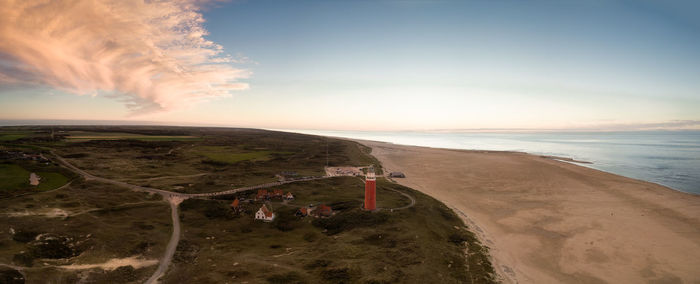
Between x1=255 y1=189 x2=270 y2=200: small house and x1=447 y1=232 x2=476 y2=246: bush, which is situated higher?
x1=255 y1=189 x2=270 y2=200: small house

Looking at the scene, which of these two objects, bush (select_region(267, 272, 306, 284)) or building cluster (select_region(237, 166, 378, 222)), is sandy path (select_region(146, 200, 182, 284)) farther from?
bush (select_region(267, 272, 306, 284))

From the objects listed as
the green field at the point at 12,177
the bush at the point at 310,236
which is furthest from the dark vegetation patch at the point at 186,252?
the green field at the point at 12,177

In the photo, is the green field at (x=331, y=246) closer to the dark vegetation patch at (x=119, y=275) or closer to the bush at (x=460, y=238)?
the bush at (x=460, y=238)

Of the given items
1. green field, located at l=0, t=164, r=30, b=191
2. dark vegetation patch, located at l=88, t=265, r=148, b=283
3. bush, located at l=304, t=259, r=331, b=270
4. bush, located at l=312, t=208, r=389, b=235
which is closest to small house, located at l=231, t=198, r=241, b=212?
bush, located at l=312, t=208, r=389, b=235

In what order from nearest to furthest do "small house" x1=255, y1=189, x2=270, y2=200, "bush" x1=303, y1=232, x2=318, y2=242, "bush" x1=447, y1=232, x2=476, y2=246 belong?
"bush" x1=303, y1=232, x2=318, y2=242 < "bush" x1=447, y1=232, x2=476, y2=246 < "small house" x1=255, y1=189, x2=270, y2=200

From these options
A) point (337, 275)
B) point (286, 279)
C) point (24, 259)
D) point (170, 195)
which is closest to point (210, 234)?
point (24, 259)

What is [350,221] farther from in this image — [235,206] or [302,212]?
[235,206]
